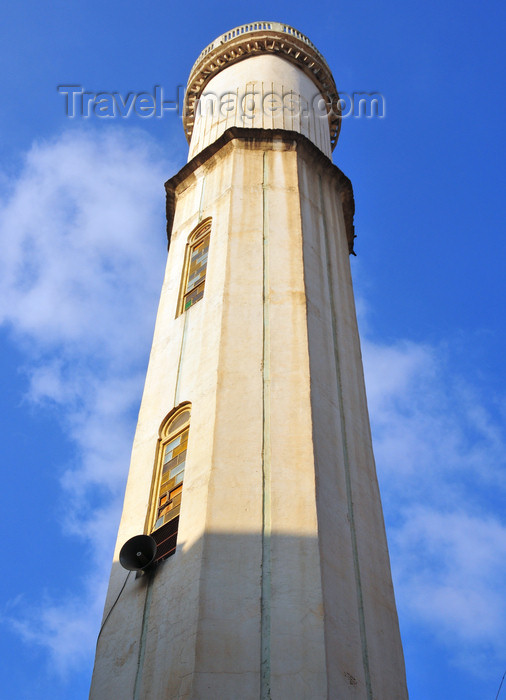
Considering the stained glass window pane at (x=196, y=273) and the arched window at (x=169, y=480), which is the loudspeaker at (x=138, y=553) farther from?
the stained glass window pane at (x=196, y=273)

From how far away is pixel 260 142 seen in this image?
72.5 ft

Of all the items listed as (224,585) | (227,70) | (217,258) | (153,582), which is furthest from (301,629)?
(227,70)

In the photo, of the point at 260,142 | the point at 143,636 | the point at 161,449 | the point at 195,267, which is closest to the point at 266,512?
the point at 143,636

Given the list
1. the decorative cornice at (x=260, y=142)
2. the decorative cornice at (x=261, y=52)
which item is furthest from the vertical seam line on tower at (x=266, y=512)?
the decorative cornice at (x=261, y=52)

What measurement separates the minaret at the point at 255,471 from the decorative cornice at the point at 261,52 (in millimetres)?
5707

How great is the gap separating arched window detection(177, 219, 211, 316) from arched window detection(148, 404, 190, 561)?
10.7 feet

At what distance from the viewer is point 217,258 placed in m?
18.4

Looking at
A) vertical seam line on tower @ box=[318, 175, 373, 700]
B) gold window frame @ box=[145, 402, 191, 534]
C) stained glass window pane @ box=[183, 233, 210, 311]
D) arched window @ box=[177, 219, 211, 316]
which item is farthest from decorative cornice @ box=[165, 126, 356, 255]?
gold window frame @ box=[145, 402, 191, 534]

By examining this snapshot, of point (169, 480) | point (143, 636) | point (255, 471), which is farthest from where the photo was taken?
point (169, 480)

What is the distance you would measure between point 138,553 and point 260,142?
39.0ft

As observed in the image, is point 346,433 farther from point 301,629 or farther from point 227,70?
point 227,70

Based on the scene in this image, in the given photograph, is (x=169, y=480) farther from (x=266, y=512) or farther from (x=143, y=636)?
(x=143, y=636)

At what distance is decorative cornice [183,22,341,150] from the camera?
26953mm

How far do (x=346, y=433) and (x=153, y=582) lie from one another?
404 centimetres
